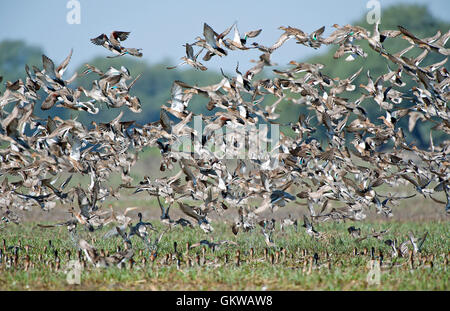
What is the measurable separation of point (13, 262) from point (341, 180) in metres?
4.15

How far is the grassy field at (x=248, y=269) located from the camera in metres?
5.12

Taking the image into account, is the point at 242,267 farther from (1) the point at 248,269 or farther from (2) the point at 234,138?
(2) the point at 234,138

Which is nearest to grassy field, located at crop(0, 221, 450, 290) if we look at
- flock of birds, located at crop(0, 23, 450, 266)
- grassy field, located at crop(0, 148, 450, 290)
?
grassy field, located at crop(0, 148, 450, 290)

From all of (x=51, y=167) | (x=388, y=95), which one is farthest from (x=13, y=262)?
(x=388, y=95)

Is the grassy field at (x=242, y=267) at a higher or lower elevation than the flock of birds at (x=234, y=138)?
lower

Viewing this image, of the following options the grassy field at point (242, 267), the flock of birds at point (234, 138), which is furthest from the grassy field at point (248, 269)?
the flock of birds at point (234, 138)

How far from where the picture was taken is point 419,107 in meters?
6.41

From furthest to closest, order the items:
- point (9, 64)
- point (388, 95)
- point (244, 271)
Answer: point (9, 64), point (388, 95), point (244, 271)

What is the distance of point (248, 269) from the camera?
231 inches

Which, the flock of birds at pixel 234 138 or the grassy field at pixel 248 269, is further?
the flock of birds at pixel 234 138

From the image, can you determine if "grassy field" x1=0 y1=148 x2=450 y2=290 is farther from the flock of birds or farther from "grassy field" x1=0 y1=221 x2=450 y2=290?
the flock of birds

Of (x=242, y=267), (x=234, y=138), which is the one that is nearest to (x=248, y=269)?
(x=242, y=267)

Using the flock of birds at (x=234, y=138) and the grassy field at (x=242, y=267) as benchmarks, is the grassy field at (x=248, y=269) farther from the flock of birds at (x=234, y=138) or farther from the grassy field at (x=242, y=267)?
the flock of birds at (x=234, y=138)

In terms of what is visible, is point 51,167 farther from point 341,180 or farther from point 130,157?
point 341,180
